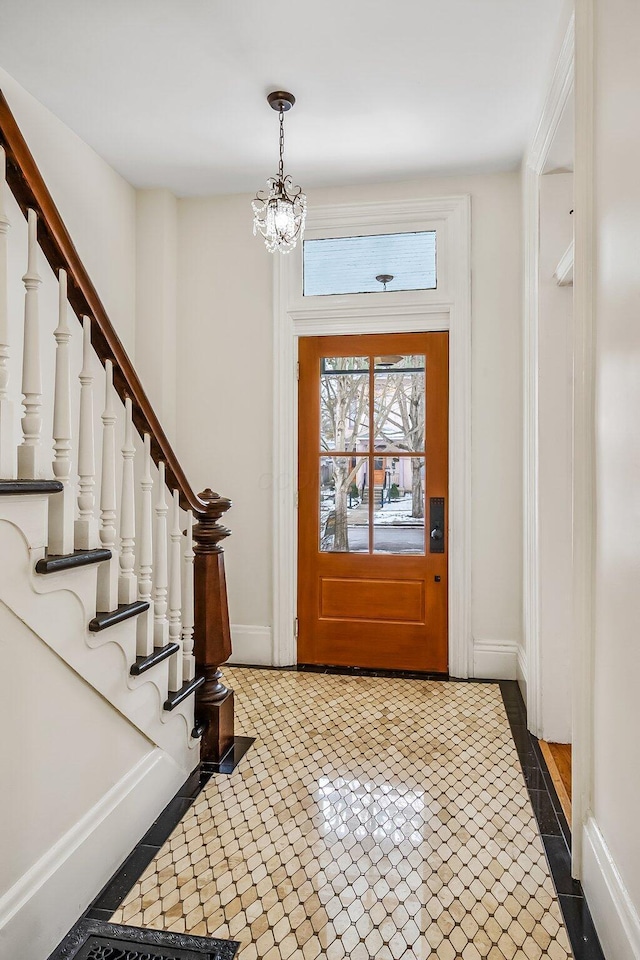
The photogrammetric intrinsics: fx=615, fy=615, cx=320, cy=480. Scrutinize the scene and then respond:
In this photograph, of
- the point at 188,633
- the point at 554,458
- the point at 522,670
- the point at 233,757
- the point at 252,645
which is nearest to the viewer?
the point at 188,633

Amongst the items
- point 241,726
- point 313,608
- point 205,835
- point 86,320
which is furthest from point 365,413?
point 205,835

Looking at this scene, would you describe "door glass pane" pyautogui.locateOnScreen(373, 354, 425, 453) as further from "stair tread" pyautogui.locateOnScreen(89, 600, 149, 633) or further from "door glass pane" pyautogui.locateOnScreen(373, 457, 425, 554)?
"stair tread" pyautogui.locateOnScreen(89, 600, 149, 633)

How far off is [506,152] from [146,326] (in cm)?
220

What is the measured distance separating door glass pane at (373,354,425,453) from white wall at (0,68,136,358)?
1510mm

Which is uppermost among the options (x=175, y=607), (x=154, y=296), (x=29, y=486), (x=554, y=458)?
(x=154, y=296)

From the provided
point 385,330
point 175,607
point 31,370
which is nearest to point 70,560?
point 31,370

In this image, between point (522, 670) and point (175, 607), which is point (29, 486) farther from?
point (522, 670)

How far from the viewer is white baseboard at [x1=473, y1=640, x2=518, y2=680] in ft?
11.3

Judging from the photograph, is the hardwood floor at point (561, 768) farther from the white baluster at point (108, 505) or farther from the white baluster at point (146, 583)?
the white baluster at point (108, 505)

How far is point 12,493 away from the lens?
1404 mm

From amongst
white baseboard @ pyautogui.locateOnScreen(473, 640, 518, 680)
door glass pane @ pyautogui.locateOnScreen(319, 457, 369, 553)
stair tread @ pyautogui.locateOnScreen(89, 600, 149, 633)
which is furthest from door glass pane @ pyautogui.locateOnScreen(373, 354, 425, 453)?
stair tread @ pyautogui.locateOnScreen(89, 600, 149, 633)

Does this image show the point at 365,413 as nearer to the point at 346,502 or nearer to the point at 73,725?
the point at 346,502

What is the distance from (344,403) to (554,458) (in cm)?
134

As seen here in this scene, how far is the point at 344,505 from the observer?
365cm
